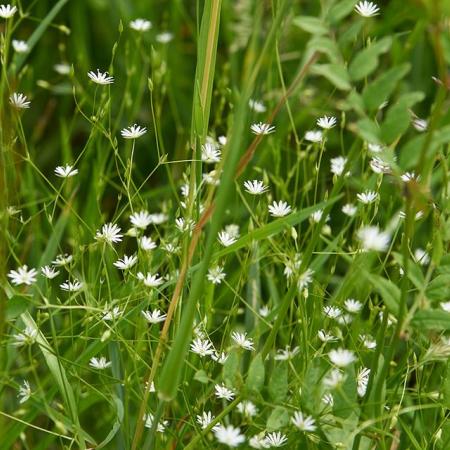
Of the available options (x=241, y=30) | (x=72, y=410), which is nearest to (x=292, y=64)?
(x=241, y=30)

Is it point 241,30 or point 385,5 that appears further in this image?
point 385,5

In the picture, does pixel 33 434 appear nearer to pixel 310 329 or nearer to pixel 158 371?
pixel 158 371

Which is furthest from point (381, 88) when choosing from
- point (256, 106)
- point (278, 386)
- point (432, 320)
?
point (256, 106)

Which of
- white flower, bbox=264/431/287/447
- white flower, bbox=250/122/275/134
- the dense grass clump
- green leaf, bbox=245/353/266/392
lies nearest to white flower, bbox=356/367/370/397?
the dense grass clump

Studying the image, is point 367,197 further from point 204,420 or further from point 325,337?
point 204,420

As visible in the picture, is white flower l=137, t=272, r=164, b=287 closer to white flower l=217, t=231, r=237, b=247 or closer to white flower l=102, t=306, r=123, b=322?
white flower l=102, t=306, r=123, b=322
